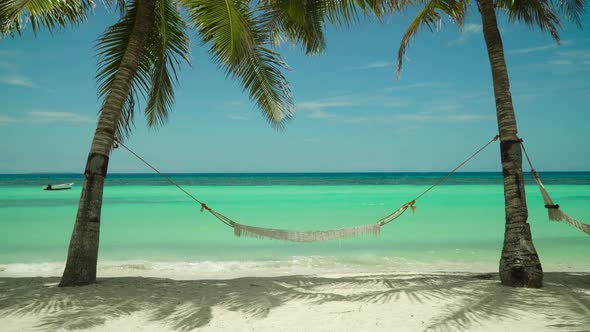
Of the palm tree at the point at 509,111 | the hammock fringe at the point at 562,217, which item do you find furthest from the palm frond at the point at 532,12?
the hammock fringe at the point at 562,217

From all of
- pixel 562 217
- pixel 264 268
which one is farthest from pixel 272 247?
pixel 562 217

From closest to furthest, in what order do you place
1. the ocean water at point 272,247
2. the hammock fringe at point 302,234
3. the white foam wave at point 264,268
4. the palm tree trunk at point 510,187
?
the palm tree trunk at point 510,187 < the hammock fringe at point 302,234 < the white foam wave at point 264,268 < the ocean water at point 272,247

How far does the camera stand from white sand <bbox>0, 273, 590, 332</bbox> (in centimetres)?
239

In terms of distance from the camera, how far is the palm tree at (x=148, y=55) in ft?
10.7

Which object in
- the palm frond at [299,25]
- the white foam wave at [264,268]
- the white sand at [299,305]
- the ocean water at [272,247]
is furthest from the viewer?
the ocean water at [272,247]

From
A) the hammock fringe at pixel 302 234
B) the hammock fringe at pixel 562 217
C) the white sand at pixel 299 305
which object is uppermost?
the hammock fringe at pixel 562 217

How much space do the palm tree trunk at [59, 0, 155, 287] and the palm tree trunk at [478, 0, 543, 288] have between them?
3.12m

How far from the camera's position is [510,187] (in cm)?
326

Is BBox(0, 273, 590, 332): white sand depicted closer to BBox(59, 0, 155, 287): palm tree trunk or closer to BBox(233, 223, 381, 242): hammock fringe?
BBox(59, 0, 155, 287): palm tree trunk

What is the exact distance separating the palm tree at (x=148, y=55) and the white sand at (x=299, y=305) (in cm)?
51

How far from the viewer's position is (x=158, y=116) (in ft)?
15.0

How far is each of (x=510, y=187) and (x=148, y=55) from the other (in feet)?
11.8

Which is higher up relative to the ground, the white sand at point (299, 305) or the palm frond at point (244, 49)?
the palm frond at point (244, 49)

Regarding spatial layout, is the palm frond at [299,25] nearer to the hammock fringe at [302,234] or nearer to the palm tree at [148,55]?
the palm tree at [148,55]
